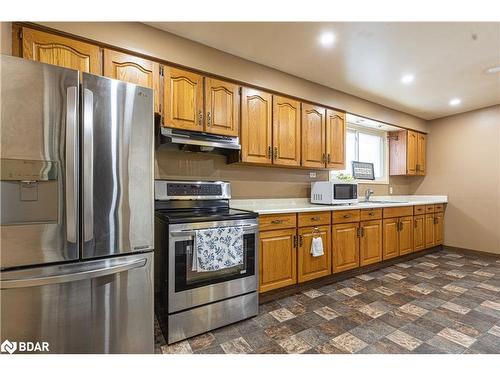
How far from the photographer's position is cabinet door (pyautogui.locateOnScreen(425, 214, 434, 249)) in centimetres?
412

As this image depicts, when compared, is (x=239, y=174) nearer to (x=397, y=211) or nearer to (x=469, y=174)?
(x=397, y=211)

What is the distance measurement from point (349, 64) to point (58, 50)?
8.67ft

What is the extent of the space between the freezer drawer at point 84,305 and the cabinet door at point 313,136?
2.22 m

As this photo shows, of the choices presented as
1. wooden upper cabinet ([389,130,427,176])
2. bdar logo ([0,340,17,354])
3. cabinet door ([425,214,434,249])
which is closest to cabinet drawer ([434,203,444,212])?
cabinet door ([425,214,434,249])

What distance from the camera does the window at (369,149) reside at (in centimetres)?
425

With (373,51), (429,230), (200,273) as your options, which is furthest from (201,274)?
(429,230)

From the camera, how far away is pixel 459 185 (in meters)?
4.38

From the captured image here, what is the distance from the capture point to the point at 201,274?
76.0 inches

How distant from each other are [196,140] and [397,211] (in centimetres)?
306

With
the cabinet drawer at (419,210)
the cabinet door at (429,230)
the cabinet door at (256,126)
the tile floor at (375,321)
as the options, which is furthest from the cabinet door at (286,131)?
the cabinet door at (429,230)

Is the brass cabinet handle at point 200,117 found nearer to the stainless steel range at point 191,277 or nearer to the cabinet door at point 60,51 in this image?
the stainless steel range at point 191,277

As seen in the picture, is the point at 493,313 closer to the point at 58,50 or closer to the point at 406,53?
the point at 406,53

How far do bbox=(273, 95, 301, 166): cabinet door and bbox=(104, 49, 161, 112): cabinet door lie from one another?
129 centimetres
